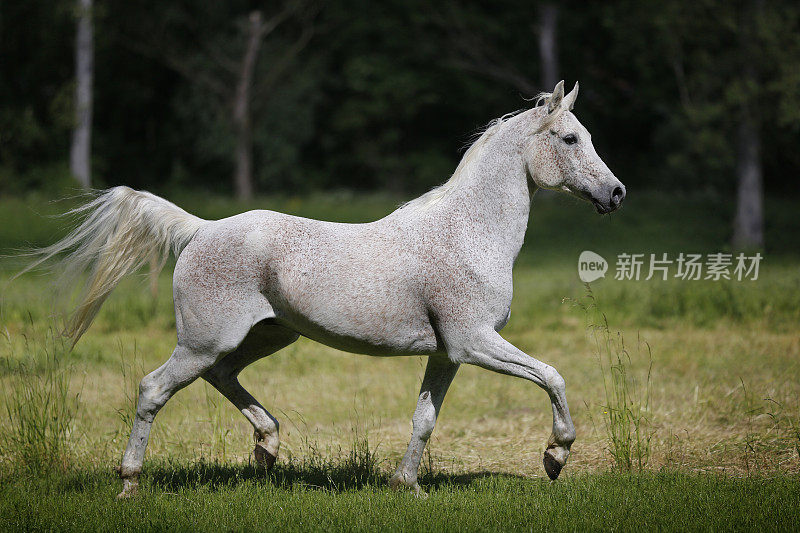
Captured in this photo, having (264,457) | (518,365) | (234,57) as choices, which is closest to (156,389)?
(264,457)

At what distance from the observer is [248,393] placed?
5461mm

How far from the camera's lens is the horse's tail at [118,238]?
5250 millimetres

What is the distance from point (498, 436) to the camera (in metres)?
7.21

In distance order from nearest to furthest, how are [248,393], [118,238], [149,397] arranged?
[149,397]
[118,238]
[248,393]

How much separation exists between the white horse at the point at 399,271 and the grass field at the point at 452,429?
47 cm

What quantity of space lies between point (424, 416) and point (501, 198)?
1390mm

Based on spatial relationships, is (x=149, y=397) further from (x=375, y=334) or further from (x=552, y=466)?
(x=552, y=466)

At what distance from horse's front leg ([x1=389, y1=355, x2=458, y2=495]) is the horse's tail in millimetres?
1703

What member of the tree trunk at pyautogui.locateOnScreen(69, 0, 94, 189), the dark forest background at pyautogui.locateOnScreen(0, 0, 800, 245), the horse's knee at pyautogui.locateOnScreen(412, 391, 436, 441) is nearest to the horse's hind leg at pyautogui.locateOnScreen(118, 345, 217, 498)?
the horse's knee at pyautogui.locateOnScreen(412, 391, 436, 441)

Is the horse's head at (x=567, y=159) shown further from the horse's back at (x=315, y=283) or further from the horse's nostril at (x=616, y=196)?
the horse's back at (x=315, y=283)

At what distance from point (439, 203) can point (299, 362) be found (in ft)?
16.6

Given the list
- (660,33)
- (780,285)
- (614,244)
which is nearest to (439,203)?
(780,285)

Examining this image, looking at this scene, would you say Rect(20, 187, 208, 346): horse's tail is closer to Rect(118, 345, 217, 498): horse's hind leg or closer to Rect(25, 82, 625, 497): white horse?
Rect(25, 82, 625, 497): white horse

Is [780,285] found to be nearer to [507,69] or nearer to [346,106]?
[507,69]
